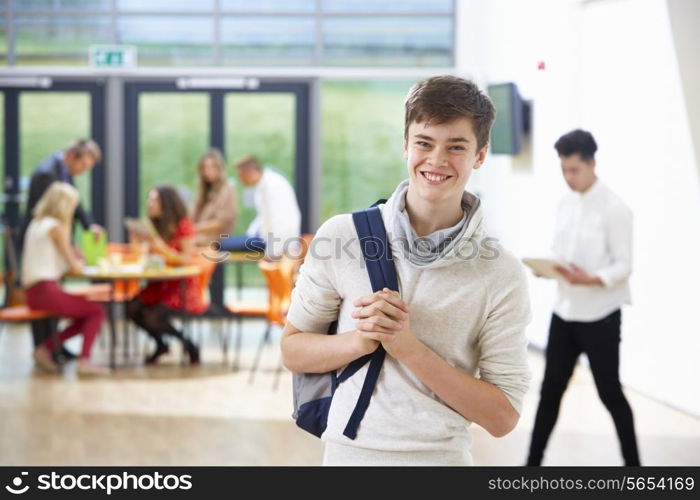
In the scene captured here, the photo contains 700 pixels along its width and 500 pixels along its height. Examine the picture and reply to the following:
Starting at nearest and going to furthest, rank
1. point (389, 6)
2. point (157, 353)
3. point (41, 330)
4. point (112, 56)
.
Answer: point (157, 353), point (41, 330), point (112, 56), point (389, 6)

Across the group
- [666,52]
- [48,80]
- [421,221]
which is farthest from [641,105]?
[48,80]

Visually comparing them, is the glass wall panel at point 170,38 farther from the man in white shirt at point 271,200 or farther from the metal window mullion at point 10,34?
the man in white shirt at point 271,200

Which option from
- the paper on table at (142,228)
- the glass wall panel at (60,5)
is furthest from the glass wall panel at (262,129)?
the paper on table at (142,228)

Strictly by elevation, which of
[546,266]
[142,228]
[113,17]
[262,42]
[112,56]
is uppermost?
[113,17]

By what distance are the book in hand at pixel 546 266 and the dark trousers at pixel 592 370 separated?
0.18 meters

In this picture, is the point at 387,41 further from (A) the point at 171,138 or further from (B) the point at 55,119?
(B) the point at 55,119

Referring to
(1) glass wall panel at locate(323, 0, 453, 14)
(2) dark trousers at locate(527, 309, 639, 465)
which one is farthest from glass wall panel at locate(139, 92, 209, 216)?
(2) dark trousers at locate(527, 309, 639, 465)

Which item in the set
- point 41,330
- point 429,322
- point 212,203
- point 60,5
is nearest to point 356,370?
point 429,322

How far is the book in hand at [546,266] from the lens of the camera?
449 cm

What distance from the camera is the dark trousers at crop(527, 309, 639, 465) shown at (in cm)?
441

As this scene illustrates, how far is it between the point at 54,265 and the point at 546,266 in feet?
14.8

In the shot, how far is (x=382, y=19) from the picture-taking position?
1148 cm

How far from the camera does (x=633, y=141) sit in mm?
4586

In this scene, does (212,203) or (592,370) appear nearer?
(592,370)
